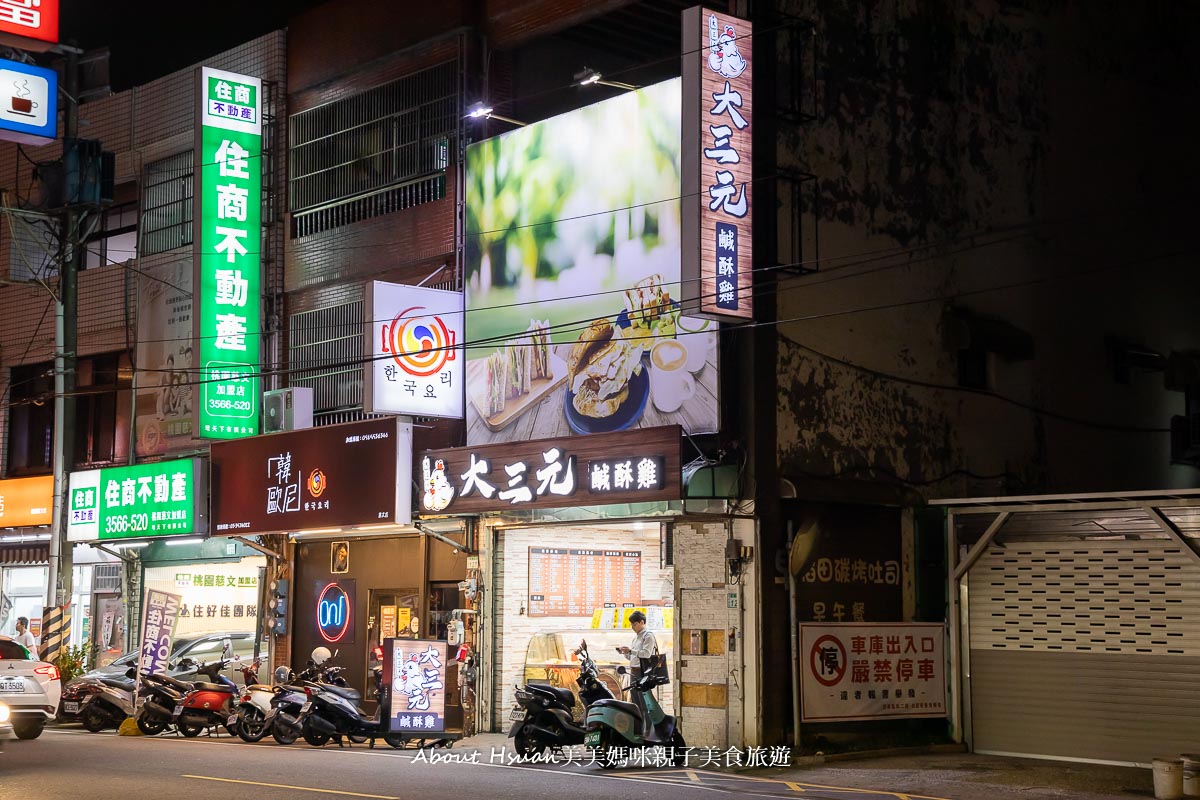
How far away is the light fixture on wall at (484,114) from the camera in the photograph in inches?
918

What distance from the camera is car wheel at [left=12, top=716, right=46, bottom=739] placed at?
21.1m

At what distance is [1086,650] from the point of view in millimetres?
18484

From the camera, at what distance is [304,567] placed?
27109mm

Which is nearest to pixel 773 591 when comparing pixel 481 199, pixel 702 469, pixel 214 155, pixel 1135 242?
pixel 702 469

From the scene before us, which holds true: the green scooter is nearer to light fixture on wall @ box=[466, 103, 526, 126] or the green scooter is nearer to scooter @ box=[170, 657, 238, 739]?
scooter @ box=[170, 657, 238, 739]

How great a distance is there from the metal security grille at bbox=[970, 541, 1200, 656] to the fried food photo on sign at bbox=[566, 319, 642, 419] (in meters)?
5.64

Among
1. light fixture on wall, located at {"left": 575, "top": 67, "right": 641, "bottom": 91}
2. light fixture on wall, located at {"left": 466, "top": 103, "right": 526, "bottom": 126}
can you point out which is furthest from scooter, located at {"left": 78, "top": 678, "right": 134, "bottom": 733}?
light fixture on wall, located at {"left": 575, "top": 67, "right": 641, "bottom": 91}

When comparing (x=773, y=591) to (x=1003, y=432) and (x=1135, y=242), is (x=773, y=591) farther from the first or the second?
(x=1135, y=242)

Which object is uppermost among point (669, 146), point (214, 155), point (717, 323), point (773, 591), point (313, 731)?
point (214, 155)

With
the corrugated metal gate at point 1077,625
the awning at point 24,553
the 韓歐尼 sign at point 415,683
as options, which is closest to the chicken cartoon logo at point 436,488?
the 韓歐尼 sign at point 415,683

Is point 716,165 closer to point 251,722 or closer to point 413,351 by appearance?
point 413,351

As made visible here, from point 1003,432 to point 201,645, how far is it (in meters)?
15.8

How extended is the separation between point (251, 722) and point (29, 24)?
498 inches

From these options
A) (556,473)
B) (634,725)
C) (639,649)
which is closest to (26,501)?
→ (556,473)
